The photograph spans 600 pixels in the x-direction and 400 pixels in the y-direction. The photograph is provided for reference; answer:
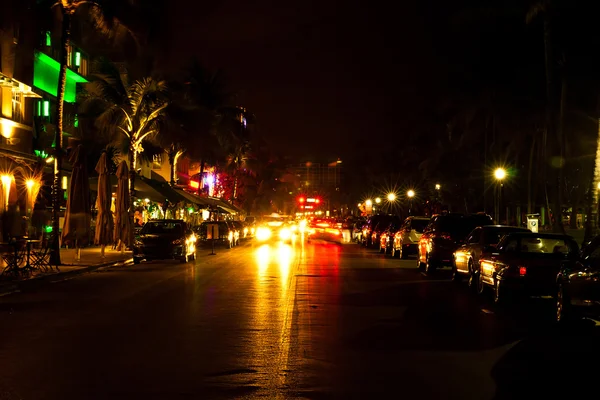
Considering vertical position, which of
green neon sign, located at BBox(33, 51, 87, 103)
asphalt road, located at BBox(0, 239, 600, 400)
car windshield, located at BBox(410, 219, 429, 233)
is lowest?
asphalt road, located at BBox(0, 239, 600, 400)

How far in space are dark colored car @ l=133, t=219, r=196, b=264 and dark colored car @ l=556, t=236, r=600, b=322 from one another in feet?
59.1

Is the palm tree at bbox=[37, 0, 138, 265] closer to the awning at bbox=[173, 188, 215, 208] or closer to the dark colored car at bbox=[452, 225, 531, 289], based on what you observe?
the dark colored car at bbox=[452, 225, 531, 289]

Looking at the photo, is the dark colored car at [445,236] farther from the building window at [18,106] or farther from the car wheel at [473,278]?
the building window at [18,106]

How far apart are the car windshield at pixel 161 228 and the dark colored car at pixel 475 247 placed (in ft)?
39.0

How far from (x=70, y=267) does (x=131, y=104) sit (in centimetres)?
1433

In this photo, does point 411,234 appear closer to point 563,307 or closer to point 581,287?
point 563,307

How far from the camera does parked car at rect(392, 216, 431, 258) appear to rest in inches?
1286

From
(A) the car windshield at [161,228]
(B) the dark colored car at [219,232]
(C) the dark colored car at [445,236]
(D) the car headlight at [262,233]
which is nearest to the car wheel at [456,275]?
(C) the dark colored car at [445,236]

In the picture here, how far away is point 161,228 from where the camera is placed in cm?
2984

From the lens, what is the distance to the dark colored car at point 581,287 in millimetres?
12211

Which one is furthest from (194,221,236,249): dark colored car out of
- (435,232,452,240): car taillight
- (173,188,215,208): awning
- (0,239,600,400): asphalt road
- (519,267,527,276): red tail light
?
(519,267,527,276): red tail light

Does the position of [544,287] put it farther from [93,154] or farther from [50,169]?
[93,154]

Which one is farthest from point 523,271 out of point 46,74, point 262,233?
point 262,233

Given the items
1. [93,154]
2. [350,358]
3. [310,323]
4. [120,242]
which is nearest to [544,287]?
[310,323]
